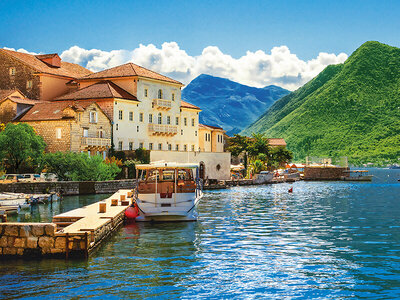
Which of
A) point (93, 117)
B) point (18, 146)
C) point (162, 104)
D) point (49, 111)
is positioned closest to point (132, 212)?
point (18, 146)

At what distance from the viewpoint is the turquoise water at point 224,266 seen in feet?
51.5

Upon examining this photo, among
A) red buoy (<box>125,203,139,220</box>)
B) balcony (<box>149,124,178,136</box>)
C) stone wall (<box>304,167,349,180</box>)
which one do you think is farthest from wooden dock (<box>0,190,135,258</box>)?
stone wall (<box>304,167,349,180</box>)

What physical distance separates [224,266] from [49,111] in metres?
50.5

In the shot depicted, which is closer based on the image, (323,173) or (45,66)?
(45,66)

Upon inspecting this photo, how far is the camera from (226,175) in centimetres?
8094

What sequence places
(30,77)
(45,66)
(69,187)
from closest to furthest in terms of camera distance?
(69,187) → (30,77) → (45,66)

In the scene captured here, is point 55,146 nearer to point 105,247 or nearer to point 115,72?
point 115,72

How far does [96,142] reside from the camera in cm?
6419

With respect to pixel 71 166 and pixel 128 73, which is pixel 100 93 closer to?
pixel 128 73

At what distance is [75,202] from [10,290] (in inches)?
1155

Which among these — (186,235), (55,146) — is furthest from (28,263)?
(55,146)

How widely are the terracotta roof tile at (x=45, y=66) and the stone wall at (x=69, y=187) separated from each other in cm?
2770

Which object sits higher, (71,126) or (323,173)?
(71,126)

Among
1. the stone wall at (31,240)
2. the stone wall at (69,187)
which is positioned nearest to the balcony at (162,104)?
the stone wall at (69,187)
